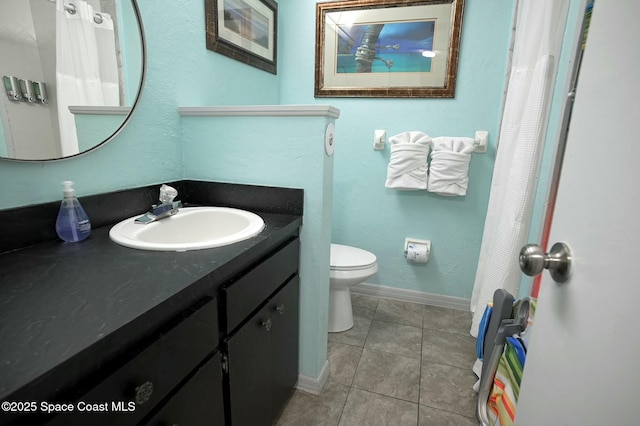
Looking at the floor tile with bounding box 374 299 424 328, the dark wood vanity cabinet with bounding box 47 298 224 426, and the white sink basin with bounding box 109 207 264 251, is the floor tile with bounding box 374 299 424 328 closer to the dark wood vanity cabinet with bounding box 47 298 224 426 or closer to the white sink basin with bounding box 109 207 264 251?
the white sink basin with bounding box 109 207 264 251

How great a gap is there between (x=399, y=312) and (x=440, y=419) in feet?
2.71

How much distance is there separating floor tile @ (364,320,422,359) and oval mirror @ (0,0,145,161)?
1.58m

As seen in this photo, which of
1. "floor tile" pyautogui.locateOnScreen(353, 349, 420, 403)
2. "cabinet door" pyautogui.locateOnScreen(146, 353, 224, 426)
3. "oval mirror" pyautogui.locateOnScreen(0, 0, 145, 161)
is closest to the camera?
"cabinet door" pyautogui.locateOnScreen(146, 353, 224, 426)

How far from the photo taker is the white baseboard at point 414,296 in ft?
6.95

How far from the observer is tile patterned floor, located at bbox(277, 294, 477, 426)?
1.28 metres

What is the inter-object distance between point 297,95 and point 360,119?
0.48m

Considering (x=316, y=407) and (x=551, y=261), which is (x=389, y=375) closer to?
(x=316, y=407)

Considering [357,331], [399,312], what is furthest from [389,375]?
[399,312]

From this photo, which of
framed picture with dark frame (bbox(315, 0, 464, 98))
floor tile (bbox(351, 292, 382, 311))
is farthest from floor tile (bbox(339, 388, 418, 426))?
framed picture with dark frame (bbox(315, 0, 464, 98))

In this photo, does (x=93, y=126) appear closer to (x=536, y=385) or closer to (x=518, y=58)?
(x=536, y=385)

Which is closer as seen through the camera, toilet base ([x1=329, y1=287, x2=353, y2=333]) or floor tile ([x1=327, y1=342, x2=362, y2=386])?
floor tile ([x1=327, y1=342, x2=362, y2=386])

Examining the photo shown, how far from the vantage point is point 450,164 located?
1.83m

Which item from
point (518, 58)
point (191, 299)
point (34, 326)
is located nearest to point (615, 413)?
point (191, 299)

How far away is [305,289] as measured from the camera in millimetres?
1297
